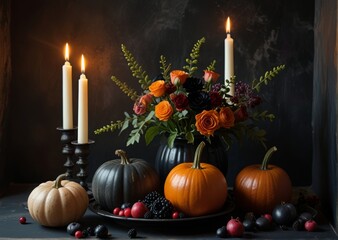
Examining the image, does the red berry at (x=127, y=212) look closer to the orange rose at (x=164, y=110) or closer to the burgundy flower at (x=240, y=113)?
the orange rose at (x=164, y=110)

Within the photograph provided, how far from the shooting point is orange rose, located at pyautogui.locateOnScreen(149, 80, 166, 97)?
1439 millimetres

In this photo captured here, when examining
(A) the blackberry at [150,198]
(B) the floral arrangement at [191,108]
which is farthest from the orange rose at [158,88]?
(A) the blackberry at [150,198]

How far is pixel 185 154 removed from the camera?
58.6 inches

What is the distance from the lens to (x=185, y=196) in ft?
4.47

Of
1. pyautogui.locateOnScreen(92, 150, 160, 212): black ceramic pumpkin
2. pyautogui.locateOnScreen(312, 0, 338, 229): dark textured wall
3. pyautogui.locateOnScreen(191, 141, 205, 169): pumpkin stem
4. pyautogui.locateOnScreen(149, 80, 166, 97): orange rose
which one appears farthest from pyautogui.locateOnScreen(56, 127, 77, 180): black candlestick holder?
pyautogui.locateOnScreen(312, 0, 338, 229): dark textured wall

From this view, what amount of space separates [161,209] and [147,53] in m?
0.58

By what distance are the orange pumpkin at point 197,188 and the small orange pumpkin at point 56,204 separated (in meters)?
0.21

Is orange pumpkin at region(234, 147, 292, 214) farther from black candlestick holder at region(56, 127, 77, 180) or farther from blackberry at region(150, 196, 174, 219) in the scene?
black candlestick holder at region(56, 127, 77, 180)

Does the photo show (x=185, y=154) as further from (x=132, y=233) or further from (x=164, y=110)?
(x=132, y=233)

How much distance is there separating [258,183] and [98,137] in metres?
0.56

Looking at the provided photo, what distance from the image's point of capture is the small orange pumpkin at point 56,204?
4.42 ft

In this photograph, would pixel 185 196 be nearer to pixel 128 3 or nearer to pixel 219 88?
pixel 219 88

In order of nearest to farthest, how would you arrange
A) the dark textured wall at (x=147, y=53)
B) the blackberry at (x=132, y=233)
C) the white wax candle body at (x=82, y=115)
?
the blackberry at (x=132, y=233) → the white wax candle body at (x=82, y=115) → the dark textured wall at (x=147, y=53)

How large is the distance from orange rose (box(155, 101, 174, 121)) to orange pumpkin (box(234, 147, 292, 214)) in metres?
0.24
